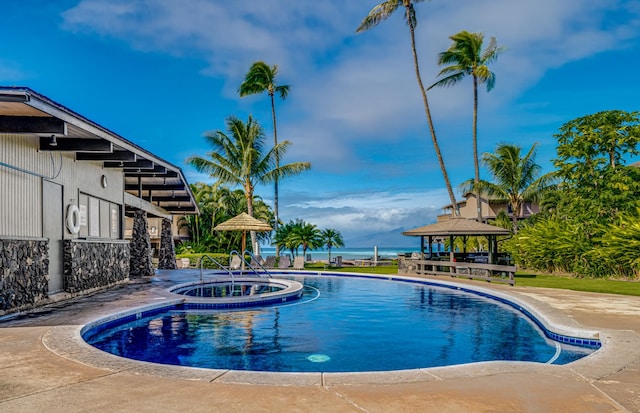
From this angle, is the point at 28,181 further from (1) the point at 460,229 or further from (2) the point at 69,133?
(1) the point at 460,229

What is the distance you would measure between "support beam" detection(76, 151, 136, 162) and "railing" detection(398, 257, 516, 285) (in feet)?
38.3

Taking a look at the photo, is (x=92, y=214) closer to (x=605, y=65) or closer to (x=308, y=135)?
(x=308, y=135)

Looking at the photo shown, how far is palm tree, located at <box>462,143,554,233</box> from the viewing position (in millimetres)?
32438

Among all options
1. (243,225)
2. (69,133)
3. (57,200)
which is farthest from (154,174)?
(69,133)

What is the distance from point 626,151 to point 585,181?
5.83ft


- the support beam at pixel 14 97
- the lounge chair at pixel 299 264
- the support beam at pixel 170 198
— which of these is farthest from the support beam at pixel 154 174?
the support beam at pixel 14 97

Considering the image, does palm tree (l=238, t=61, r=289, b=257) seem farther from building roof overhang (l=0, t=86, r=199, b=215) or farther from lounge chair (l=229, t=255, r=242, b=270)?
building roof overhang (l=0, t=86, r=199, b=215)

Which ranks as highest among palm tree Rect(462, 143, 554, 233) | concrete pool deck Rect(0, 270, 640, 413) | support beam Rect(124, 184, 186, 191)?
palm tree Rect(462, 143, 554, 233)

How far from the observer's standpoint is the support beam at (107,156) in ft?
40.8

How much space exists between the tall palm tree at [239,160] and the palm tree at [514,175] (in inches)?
567

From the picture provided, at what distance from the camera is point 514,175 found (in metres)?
32.5

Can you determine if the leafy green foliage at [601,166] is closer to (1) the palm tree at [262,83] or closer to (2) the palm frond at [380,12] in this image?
(2) the palm frond at [380,12]

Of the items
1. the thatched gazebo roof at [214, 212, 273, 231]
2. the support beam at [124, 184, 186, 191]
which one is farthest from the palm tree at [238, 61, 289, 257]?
the support beam at [124, 184, 186, 191]

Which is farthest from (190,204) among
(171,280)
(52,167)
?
(52,167)
